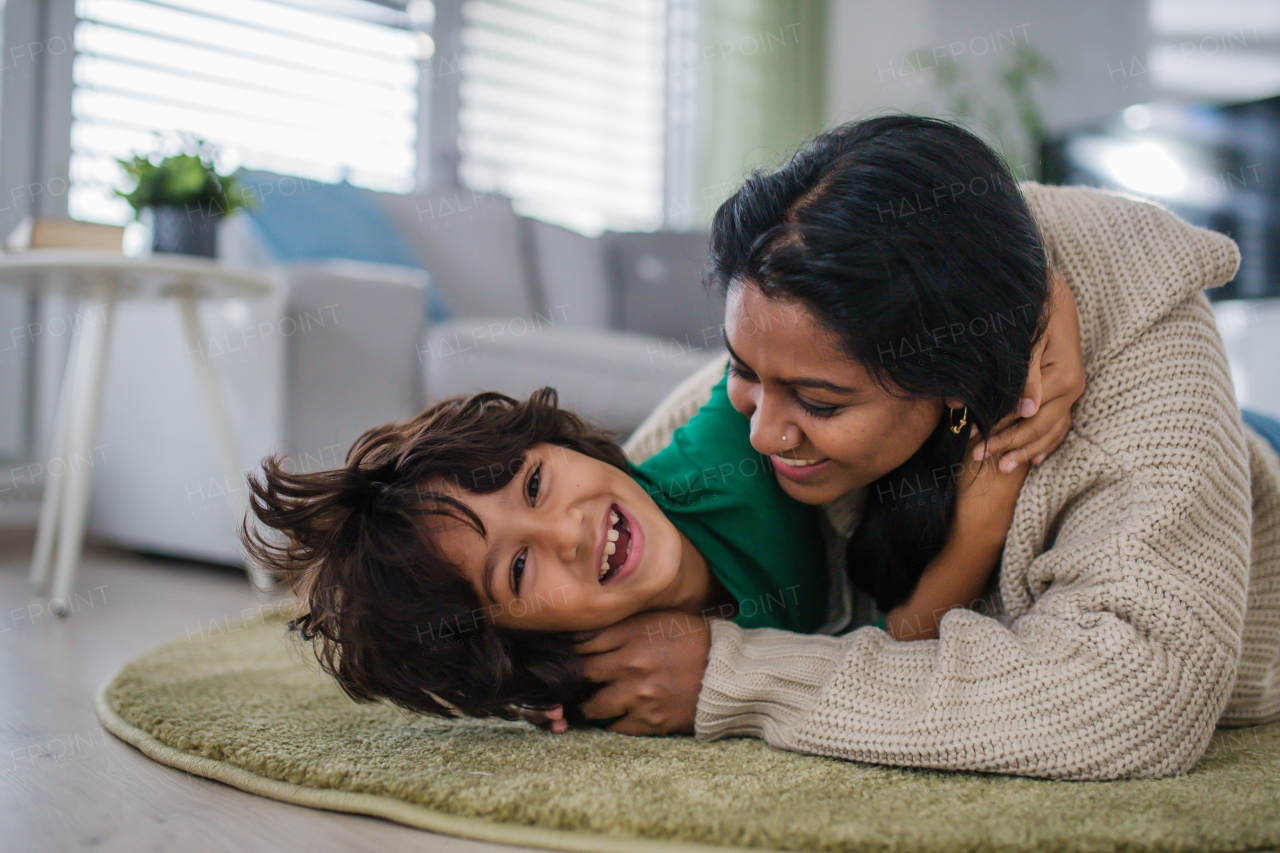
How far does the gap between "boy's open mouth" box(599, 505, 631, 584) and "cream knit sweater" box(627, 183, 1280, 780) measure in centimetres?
10

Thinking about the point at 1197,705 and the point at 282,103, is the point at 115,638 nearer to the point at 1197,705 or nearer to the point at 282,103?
the point at 1197,705

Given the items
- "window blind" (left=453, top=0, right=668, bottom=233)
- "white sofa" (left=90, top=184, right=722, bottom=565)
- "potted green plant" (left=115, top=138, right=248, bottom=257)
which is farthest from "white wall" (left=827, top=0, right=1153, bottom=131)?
"potted green plant" (left=115, top=138, right=248, bottom=257)

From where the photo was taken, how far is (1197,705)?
70cm

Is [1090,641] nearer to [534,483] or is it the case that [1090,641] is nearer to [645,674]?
[645,674]

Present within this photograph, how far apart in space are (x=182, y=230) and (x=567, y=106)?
78.1 inches

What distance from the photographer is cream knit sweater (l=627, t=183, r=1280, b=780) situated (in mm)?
681

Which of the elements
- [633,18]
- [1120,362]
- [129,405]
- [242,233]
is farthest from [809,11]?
[1120,362]

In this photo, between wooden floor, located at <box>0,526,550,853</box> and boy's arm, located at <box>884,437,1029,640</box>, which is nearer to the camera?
wooden floor, located at <box>0,526,550,853</box>

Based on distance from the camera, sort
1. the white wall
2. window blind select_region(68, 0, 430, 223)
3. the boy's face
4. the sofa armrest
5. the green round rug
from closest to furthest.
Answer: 1. the green round rug
2. the boy's face
3. the sofa armrest
4. window blind select_region(68, 0, 430, 223)
5. the white wall

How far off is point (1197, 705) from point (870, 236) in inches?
15.8

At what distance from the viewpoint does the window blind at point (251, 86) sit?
250 centimetres

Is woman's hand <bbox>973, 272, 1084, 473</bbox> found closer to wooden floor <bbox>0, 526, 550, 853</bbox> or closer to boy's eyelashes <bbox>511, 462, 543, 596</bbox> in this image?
boy's eyelashes <bbox>511, 462, 543, 596</bbox>

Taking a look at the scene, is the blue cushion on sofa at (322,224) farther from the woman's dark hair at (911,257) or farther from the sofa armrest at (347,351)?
the woman's dark hair at (911,257)

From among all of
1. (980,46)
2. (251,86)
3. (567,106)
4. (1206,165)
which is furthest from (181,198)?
(980,46)
